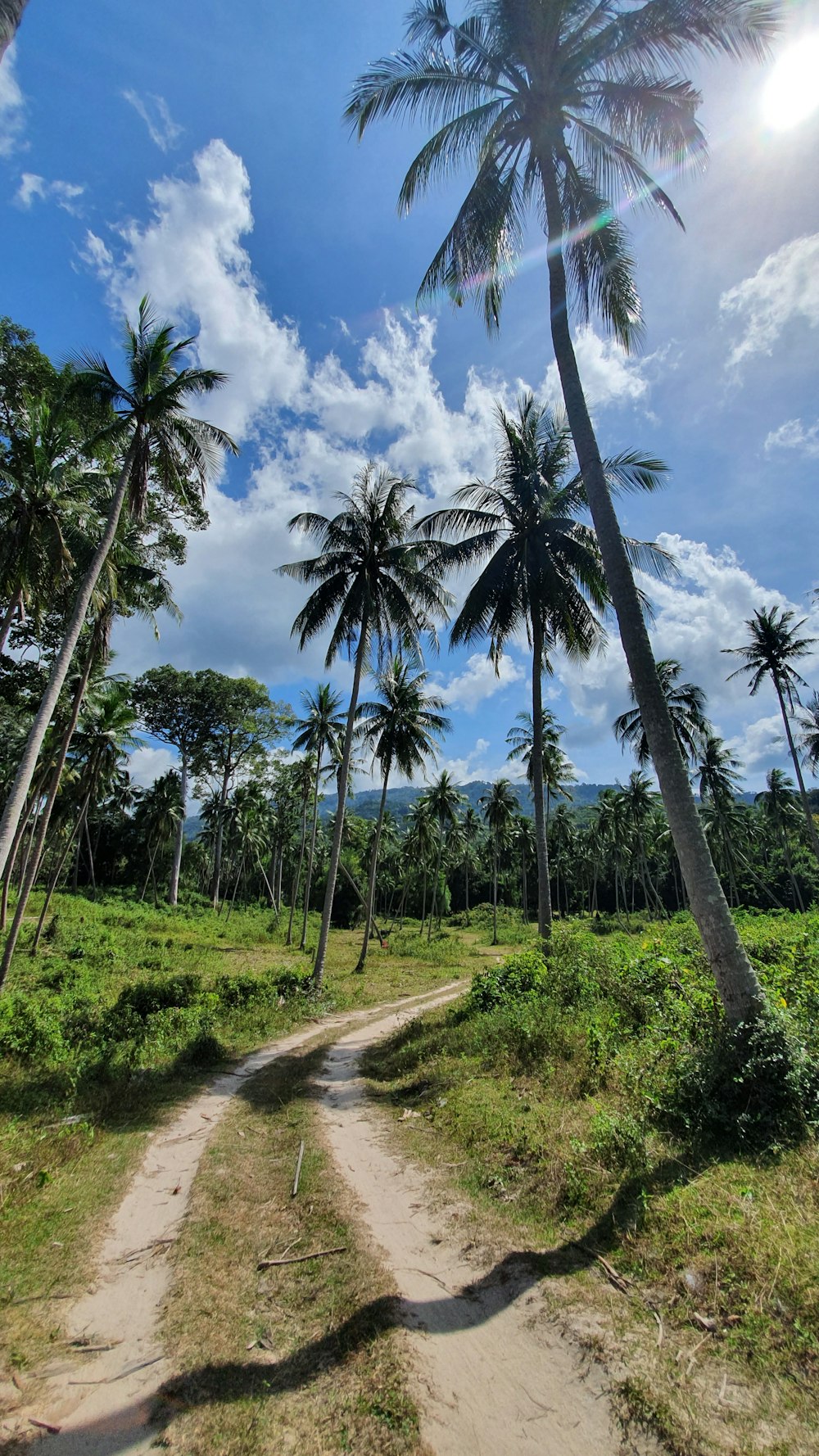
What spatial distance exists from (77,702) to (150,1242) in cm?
1268

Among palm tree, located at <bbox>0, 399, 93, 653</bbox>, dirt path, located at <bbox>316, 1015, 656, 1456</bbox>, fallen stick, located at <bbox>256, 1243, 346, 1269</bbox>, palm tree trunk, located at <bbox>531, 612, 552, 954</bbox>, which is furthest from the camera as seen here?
palm tree trunk, located at <bbox>531, 612, 552, 954</bbox>

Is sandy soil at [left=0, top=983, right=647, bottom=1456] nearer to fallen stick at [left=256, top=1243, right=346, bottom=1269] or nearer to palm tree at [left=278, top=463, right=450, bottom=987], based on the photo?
fallen stick at [left=256, top=1243, right=346, bottom=1269]

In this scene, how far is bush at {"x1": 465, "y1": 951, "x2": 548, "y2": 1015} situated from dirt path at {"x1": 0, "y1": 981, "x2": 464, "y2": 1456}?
6490 mm

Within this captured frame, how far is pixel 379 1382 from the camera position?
3.10 m

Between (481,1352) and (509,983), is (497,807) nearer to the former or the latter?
(509,983)

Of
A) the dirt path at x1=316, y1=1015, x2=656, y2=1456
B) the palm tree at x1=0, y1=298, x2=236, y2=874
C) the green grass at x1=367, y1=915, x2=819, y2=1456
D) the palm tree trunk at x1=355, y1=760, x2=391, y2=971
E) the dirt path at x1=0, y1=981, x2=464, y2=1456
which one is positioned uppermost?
the palm tree at x1=0, y1=298, x2=236, y2=874

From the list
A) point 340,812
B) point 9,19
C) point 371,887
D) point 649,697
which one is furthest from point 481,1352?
point 371,887

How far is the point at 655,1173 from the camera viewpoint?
186 inches

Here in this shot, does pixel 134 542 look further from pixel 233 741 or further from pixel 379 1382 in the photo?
pixel 233 741

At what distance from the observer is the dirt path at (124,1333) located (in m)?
2.79

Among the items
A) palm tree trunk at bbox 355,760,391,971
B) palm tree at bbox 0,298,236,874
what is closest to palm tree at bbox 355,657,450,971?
palm tree trunk at bbox 355,760,391,971

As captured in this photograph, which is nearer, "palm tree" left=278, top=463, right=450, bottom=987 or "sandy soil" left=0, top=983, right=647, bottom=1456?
"sandy soil" left=0, top=983, right=647, bottom=1456

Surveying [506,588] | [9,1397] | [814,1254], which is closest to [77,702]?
[506,588]

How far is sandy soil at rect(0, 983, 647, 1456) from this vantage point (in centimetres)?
277
